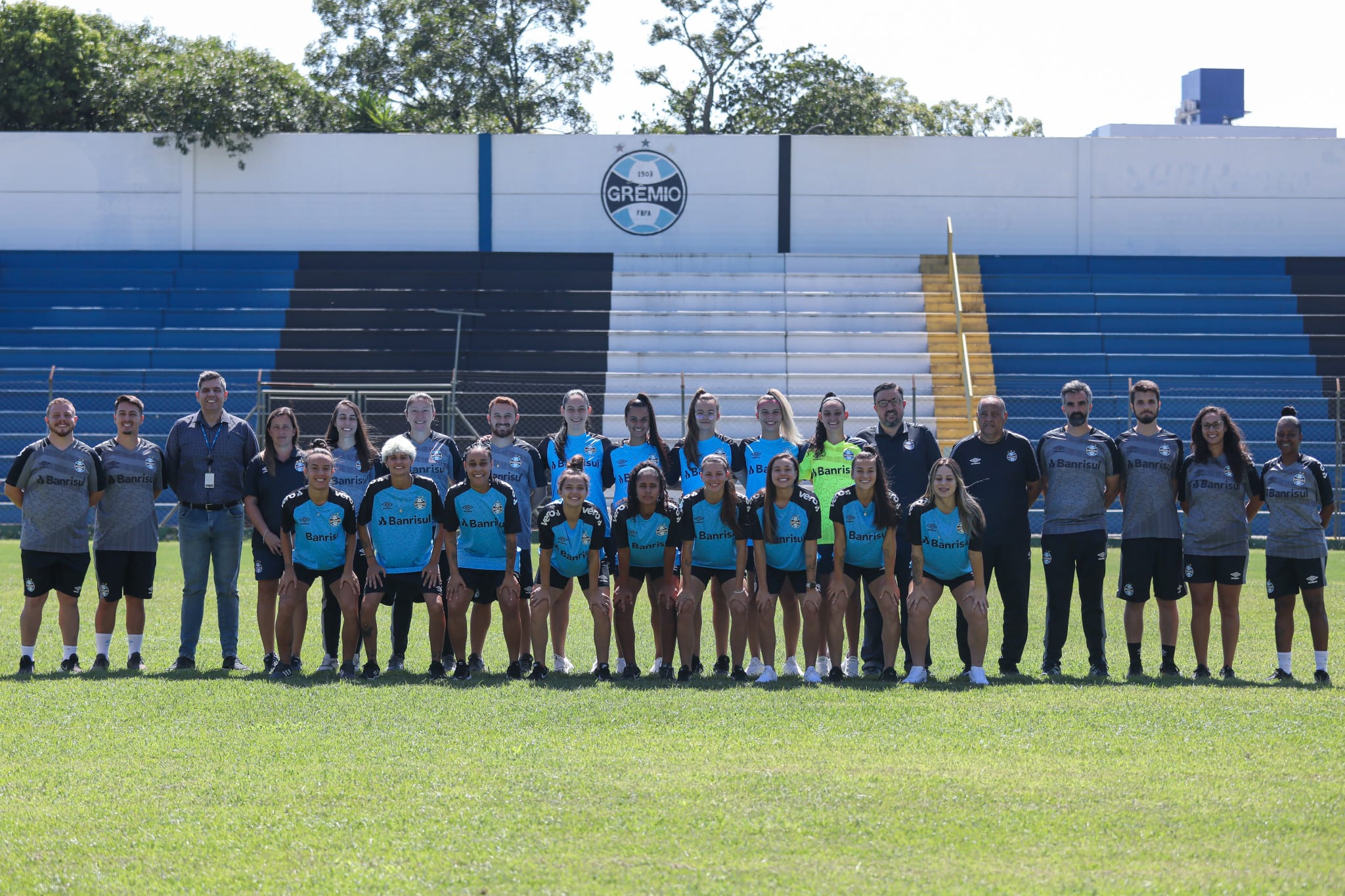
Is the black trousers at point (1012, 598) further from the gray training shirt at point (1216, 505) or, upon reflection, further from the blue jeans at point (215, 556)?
the blue jeans at point (215, 556)

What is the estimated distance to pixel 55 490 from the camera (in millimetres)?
9648

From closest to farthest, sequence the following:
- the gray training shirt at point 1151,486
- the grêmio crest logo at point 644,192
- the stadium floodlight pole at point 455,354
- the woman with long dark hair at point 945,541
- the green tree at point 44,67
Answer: the woman with long dark hair at point 945,541 < the gray training shirt at point 1151,486 < the stadium floodlight pole at point 455,354 < the grêmio crest logo at point 644,192 < the green tree at point 44,67

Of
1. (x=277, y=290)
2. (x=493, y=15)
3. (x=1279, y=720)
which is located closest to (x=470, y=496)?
(x=1279, y=720)

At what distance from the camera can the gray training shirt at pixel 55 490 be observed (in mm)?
9641

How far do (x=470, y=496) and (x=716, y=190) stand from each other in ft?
64.1

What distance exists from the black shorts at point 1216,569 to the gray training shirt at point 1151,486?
226 mm

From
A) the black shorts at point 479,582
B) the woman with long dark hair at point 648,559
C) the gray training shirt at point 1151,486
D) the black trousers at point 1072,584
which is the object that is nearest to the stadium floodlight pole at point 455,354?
the black shorts at point 479,582

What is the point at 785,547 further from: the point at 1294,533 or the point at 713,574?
the point at 1294,533

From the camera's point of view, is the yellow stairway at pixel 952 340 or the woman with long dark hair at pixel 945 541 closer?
the woman with long dark hair at pixel 945 541

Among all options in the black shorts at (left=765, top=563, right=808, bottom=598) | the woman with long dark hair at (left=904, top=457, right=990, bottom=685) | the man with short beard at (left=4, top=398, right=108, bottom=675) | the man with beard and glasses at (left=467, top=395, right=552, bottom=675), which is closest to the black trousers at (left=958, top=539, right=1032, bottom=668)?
the woman with long dark hair at (left=904, top=457, right=990, bottom=685)

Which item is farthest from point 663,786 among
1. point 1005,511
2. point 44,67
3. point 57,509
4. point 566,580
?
point 44,67

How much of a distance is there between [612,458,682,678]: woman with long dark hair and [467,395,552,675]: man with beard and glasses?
25.8 inches

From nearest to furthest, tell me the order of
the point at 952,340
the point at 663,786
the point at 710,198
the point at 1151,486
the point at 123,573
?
1. the point at 663,786
2. the point at 1151,486
3. the point at 123,573
4. the point at 952,340
5. the point at 710,198

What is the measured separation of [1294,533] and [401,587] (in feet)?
19.6
